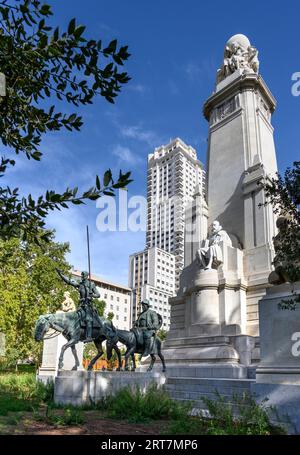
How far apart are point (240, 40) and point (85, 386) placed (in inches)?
1115

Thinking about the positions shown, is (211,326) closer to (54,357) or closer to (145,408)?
(54,357)

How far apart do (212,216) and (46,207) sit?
22188 millimetres

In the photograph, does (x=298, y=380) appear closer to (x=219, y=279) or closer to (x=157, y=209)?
(x=219, y=279)

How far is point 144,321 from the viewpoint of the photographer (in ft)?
48.5

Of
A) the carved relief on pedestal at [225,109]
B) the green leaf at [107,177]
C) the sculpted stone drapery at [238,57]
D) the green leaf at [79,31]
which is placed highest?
the sculpted stone drapery at [238,57]

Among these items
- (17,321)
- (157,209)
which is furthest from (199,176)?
(17,321)

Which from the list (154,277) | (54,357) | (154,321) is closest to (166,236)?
(154,277)

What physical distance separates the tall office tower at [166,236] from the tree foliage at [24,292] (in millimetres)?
77064

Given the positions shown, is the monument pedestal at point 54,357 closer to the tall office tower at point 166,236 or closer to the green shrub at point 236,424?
the green shrub at point 236,424

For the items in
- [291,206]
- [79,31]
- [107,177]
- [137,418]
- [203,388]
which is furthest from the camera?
[203,388]

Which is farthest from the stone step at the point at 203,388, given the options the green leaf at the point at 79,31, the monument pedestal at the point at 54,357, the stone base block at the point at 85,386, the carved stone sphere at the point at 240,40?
the carved stone sphere at the point at 240,40

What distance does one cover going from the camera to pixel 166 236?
13238 centimetres

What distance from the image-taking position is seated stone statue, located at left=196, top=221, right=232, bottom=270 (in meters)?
21.3

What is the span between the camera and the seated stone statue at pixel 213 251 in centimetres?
2134
